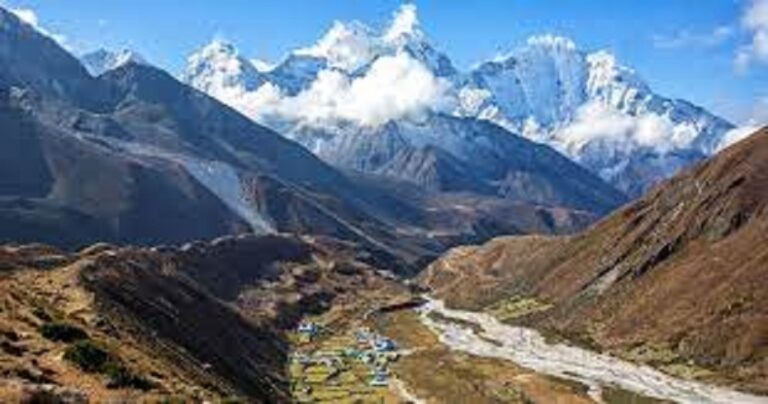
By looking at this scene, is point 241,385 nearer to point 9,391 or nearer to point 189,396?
point 189,396

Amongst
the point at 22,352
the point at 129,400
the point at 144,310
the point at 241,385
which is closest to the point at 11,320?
the point at 22,352

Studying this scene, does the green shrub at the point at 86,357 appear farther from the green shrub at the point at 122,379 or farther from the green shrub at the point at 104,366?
the green shrub at the point at 122,379

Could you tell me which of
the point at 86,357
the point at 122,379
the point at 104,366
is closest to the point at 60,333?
the point at 86,357

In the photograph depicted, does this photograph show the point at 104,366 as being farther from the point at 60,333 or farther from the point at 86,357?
the point at 60,333

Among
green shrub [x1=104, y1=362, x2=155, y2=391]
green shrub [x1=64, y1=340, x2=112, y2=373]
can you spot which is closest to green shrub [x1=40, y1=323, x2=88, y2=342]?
green shrub [x1=64, y1=340, x2=112, y2=373]

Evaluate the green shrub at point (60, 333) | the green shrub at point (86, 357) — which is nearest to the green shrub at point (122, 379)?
the green shrub at point (86, 357)

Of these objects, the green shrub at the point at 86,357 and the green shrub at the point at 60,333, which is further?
the green shrub at the point at 60,333
